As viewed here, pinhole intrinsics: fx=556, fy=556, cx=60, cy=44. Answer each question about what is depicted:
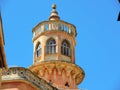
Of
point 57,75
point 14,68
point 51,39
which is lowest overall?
point 14,68

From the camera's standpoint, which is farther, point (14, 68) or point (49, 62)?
point (49, 62)

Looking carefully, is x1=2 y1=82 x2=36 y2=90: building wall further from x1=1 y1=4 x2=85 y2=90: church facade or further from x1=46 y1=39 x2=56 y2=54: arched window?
x1=46 y1=39 x2=56 y2=54: arched window

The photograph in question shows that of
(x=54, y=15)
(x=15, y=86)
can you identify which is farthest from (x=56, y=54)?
(x=15, y=86)

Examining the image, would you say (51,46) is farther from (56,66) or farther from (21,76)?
(21,76)

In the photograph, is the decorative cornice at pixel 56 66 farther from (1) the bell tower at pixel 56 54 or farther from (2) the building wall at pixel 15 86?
(2) the building wall at pixel 15 86

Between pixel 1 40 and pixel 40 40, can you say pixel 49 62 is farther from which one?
pixel 1 40

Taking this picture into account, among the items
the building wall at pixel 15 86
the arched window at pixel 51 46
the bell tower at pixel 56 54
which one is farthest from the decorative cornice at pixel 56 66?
the building wall at pixel 15 86

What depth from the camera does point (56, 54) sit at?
41.1 metres

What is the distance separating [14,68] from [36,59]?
13729mm

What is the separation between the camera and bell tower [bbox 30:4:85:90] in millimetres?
40281

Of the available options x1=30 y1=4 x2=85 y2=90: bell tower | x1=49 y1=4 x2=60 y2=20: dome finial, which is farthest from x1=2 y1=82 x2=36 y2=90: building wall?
x1=49 y1=4 x2=60 y2=20: dome finial

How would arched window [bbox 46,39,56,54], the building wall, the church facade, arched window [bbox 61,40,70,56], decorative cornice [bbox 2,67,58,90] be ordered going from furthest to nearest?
arched window [bbox 61,40,70,56], arched window [bbox 46,39,56,54], the church facade, decorative cornice [bbox 2,67,58,90], the building wall

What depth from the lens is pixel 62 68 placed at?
40.2 meters

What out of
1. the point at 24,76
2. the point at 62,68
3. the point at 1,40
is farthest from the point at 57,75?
the point at 1,40
